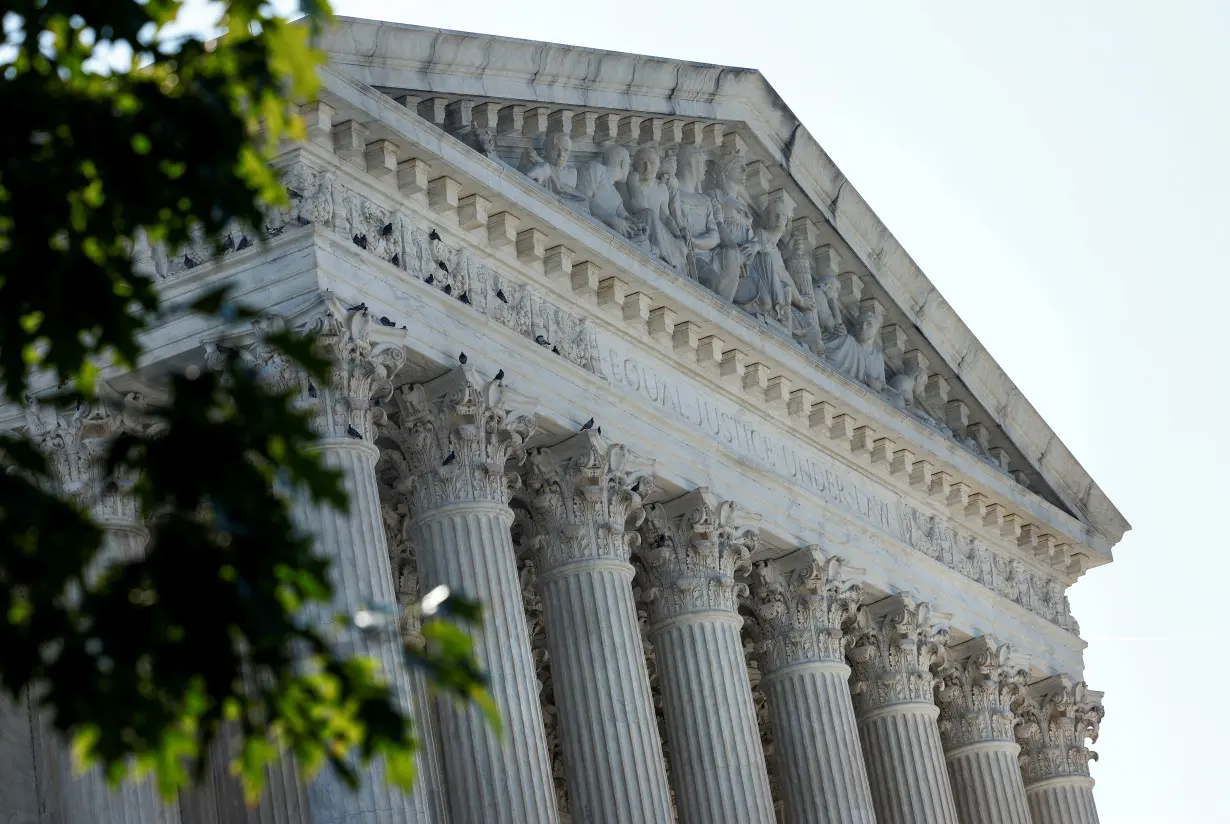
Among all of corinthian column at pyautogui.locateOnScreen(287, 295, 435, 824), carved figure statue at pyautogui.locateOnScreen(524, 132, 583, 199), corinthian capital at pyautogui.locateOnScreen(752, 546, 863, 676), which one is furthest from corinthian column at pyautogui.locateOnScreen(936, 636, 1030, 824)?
corinthian column at pyautogui.locateOnScreen(287, 295, 435, 824)

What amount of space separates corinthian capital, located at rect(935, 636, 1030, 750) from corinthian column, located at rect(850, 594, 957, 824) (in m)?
2.79

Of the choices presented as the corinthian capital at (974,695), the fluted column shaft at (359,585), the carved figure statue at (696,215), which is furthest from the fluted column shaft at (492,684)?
the corinthian capital at (974,695)

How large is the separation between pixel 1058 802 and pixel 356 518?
2453cm

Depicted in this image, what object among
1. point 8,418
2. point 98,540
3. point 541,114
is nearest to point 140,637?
point 98,540

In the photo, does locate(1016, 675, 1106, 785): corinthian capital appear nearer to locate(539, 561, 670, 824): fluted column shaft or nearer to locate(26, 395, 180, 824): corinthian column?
locate(539, 561, 670, 824): fluted column shaft

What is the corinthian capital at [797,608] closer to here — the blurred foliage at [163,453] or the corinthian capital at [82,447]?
the corinthian capital at [82,447]

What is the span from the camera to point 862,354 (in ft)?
135

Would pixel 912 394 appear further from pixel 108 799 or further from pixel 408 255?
pixel 108 799

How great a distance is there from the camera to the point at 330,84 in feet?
89.6

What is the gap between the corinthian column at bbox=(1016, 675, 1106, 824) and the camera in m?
46.4

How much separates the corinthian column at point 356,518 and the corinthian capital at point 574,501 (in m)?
4.09

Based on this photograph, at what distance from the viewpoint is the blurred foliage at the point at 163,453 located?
9.67 m

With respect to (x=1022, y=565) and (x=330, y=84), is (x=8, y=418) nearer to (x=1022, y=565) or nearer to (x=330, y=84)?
(x=330, y=84)

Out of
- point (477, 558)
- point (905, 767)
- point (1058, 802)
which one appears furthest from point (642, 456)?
point (1058, 802)
